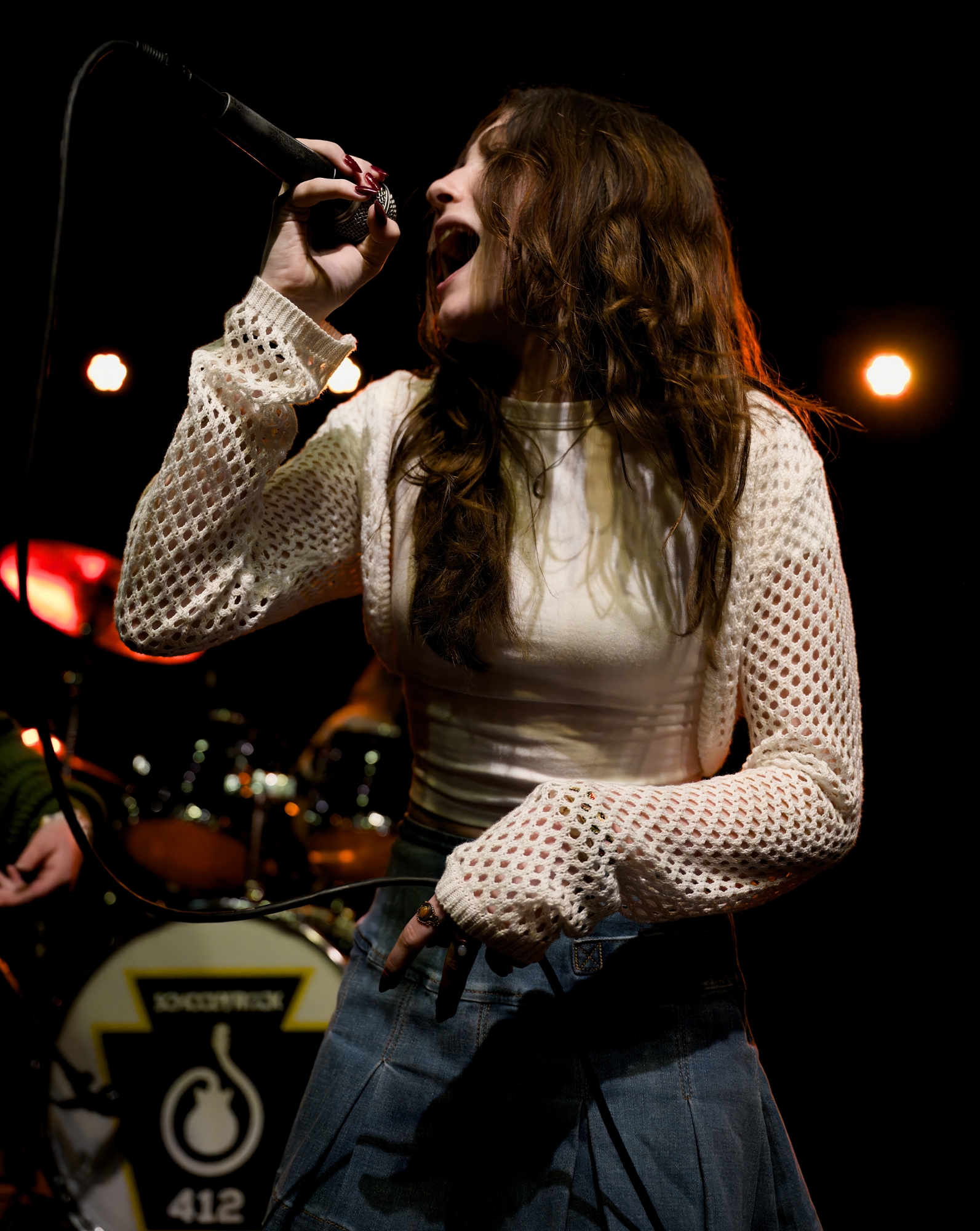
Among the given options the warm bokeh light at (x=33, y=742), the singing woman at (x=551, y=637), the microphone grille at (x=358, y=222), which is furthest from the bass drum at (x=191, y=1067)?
the microphone grille at (x=358, y=222)

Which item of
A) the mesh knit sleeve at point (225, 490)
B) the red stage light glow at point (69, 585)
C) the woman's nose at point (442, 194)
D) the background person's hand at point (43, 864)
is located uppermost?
the woman's nose at point (442, 194)

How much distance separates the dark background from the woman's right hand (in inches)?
23.0

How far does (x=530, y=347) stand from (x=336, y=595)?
36cm

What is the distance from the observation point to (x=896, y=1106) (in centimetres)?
183

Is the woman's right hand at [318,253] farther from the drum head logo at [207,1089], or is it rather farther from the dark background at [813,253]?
the drum head logo at [207,1089]

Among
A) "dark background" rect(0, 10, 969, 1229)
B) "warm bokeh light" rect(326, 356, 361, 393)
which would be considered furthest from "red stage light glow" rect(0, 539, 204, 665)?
"warm bokeh light" rect(326, 356, 361, 393)

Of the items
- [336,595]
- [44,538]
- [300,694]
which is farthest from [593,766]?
[300,694]

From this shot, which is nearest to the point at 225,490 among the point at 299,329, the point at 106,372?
the point at 299,329

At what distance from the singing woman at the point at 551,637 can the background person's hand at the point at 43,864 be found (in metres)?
1.22

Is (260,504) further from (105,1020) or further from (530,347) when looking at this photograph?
(105,1020)

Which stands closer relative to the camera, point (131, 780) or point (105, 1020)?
point (105, 1020)

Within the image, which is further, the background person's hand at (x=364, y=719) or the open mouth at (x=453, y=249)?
the background person's hand at (x=364, y=719)

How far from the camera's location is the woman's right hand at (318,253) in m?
0.97

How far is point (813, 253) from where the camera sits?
6.14ft
